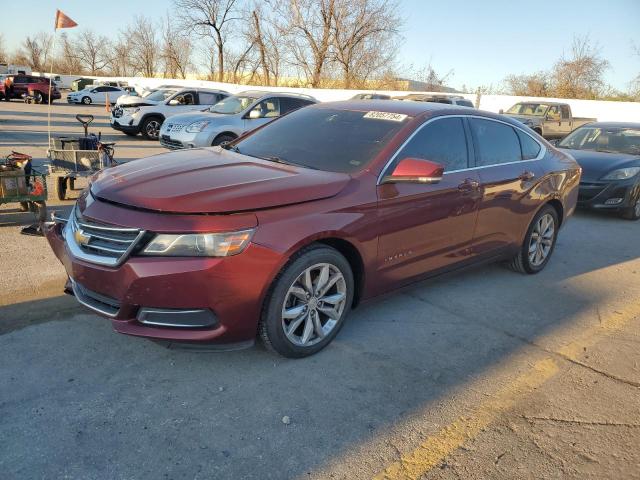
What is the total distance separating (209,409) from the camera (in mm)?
2805

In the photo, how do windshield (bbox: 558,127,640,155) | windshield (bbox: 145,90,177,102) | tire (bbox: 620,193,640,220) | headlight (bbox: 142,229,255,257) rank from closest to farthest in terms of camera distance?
headlight (bbox: 142,229,255,257) < tire (bbox: 620,193,640,220) < windshield (bbox: 558,127,640,155) < windshield (bbox: 145,90,177,102)

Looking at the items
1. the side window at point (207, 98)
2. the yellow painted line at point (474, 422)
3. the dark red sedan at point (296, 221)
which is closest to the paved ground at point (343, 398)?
the yellow painted line at point (474, 422)

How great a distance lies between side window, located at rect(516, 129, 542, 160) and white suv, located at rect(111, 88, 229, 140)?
12.4 m

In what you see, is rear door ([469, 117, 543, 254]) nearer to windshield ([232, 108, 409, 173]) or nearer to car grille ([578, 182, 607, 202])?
windshield ([232, 108, 409, 173])

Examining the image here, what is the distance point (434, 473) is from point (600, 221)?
746 cm

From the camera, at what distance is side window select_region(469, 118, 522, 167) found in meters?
4.52

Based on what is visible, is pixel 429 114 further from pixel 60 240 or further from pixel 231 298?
pixel 60 240

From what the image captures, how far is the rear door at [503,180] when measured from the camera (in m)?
4.50

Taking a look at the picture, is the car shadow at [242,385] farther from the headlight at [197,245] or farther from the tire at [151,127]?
the tire at [151,127]

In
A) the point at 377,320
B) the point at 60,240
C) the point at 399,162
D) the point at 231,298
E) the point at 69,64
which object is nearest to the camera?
Answer: the point at 231,298

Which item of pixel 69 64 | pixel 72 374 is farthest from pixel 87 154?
pixel 69 64

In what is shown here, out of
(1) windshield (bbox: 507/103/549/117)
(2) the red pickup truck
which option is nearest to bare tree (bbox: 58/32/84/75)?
(2) the red pickup truck

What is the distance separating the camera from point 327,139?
4.05 m

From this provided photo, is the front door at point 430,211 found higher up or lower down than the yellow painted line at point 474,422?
higher up
